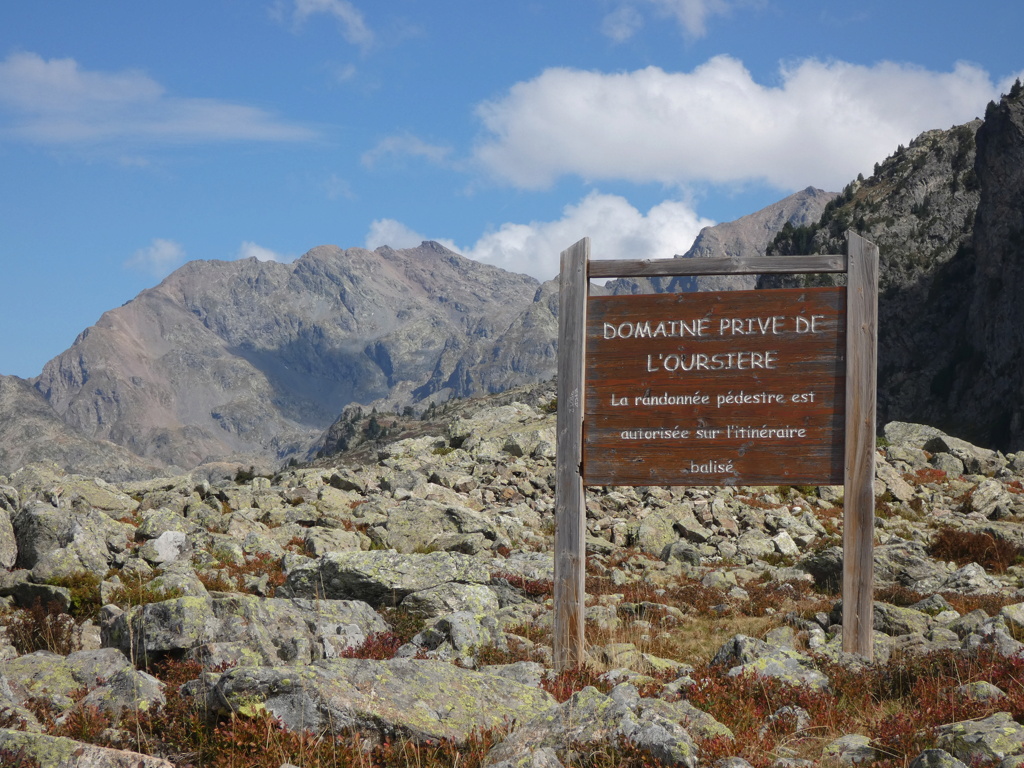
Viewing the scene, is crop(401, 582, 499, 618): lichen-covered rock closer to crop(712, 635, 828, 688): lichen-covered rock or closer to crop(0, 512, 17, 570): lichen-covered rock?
crop(712, 635, 828, 688): lichen-covered rock

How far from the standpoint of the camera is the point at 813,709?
698 centimetres

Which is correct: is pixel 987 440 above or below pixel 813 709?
above

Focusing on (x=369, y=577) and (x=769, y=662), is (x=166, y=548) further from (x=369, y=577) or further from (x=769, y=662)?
(x=769, y=662)

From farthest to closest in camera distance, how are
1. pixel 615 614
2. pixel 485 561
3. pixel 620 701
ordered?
1. pixel 485 561
2. pixel 615 614
3. pixel 620 701

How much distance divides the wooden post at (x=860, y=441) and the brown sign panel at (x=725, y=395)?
113 millimetres

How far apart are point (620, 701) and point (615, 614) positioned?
5.96 m

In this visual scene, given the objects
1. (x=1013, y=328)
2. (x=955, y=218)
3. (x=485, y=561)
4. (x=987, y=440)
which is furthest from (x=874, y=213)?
(x=485, y=561)

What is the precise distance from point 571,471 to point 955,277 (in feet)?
353

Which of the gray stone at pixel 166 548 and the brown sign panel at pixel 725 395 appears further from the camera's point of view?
the gray stone at pixel 166 548

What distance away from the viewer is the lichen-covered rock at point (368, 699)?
580 cm

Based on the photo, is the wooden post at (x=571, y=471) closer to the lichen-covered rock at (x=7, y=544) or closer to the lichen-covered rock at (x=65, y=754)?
the lichen-covered rock at (x=65, y=754)

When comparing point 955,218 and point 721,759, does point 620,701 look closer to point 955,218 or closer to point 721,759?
point 721,759

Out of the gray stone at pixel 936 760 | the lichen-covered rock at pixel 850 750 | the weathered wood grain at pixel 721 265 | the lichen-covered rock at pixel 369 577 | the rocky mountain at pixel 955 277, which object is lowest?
the lichen-covered rock at pixel 850 750

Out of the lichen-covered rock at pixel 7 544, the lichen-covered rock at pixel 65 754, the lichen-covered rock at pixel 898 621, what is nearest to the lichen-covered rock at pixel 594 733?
the lichen-covered rock at pixel 65 754
